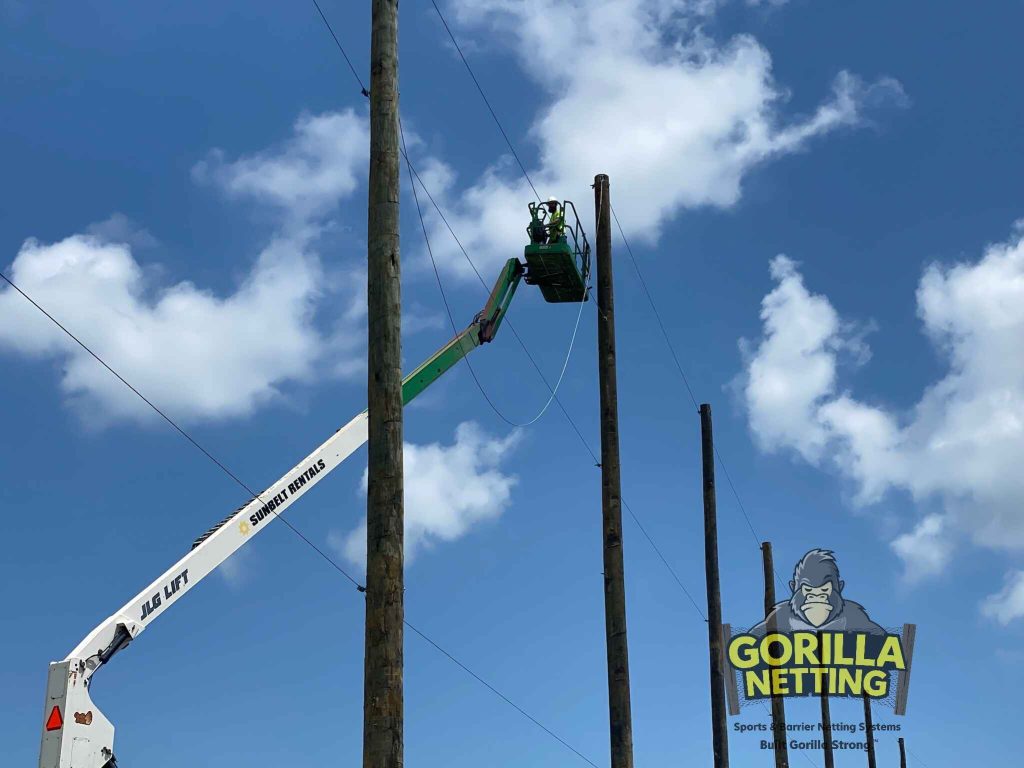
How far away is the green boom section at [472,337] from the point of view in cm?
1744

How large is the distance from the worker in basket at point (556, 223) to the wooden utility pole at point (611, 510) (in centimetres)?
66

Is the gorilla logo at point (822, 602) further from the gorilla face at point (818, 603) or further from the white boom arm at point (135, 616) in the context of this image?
the white boom arm at point (135, 616)

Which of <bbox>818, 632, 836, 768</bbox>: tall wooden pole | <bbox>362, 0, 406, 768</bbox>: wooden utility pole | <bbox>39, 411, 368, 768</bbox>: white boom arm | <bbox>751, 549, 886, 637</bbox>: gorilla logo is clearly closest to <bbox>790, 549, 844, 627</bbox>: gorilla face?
<bbox>751, 549, 886, 637</bbox>: gorilla logo

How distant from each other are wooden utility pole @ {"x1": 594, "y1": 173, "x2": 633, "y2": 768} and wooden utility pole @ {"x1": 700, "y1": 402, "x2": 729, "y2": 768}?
748 cm

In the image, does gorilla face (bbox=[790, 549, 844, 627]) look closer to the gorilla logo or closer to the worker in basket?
the gorilla logo

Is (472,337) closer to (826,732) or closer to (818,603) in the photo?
(818,603)

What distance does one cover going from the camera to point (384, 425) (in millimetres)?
9445

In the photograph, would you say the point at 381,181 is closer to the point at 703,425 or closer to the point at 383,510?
the point at 383,510

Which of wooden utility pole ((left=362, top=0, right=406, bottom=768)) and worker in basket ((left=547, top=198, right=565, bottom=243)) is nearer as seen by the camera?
wooden utility pole ((left=362, top=0, right=406, bottom=768))

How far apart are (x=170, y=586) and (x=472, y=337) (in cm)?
727

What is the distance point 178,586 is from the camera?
13.5 meters

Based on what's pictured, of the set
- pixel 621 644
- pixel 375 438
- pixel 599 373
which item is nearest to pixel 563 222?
pixel 599 373

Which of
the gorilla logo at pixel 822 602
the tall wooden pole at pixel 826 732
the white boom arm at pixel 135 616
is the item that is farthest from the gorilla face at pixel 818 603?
the white boom arm at pixel 135 616

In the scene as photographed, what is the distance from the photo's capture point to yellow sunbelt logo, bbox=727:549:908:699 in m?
25.1
